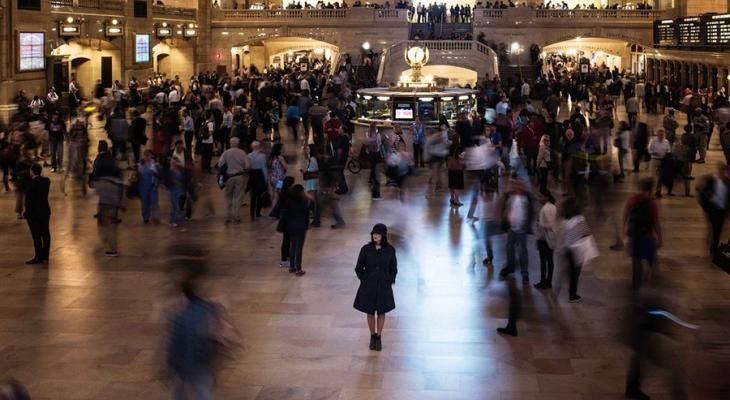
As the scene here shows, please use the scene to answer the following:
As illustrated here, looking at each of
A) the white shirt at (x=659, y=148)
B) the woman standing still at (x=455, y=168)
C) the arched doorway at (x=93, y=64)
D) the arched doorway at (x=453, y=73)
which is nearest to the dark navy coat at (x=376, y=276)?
the woman standing still at (x=455, y=168)

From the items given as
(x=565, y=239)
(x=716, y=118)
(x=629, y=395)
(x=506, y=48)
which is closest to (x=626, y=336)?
(x=629, y=395)

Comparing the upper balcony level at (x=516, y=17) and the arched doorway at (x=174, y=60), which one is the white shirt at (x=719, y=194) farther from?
the arched doorway at (x=174, y=60)

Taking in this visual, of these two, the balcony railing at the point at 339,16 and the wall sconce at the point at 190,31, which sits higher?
the balcony railing at the point at 339,16

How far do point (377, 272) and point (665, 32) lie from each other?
36375 mm

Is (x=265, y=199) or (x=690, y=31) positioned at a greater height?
(x=690, y=31)

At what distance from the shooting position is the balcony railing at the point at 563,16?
158 feet

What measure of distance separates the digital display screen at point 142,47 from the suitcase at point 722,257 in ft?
110

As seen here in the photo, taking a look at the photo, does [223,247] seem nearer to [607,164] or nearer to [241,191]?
[241,191]

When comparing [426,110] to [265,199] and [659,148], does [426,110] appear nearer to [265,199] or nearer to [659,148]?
[659,148]

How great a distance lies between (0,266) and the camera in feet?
42.1

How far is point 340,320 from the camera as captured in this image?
10344 millimetres

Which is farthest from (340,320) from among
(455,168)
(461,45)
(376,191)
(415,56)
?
(461,45)

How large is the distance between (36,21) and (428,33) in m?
22.0

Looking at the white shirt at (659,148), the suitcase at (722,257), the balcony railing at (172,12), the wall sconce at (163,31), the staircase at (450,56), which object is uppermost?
the balcony railing at (172,12)
